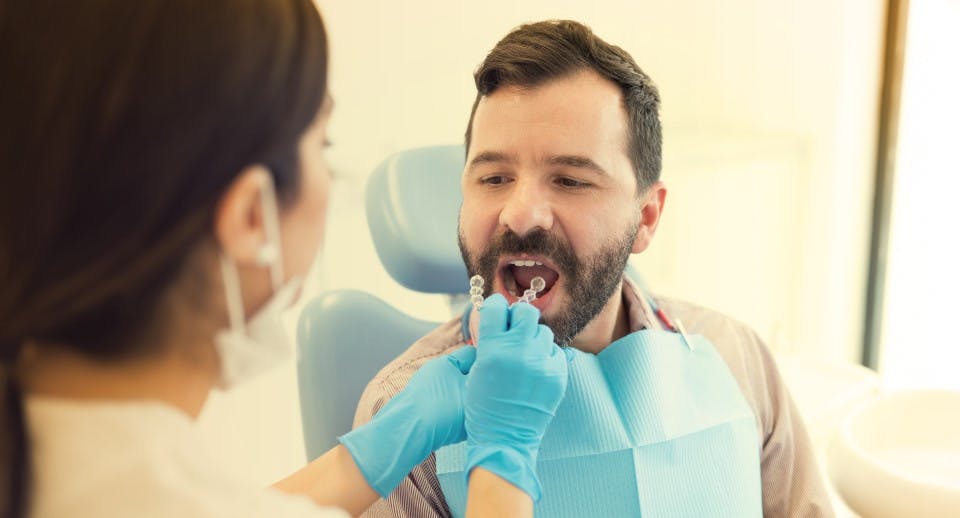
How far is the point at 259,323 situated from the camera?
24.5 inches

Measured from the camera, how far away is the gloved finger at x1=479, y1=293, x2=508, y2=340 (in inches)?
37.2

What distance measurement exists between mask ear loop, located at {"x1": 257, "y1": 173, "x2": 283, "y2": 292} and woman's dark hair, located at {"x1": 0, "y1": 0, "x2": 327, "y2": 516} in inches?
1.2

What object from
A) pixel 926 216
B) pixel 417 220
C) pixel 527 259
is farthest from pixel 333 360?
pixel 926 216

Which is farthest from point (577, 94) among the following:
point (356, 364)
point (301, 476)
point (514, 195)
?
point (301, 476)

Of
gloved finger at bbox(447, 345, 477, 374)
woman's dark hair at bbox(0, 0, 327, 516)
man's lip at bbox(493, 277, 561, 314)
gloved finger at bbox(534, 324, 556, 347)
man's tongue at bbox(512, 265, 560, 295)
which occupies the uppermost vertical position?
woman's dark hair at bbox(0, 0, 327, 516)

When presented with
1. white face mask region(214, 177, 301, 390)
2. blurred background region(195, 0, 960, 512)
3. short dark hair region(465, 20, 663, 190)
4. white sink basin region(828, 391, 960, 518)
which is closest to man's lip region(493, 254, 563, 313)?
short dark hair region(465, 20, 663, 190)

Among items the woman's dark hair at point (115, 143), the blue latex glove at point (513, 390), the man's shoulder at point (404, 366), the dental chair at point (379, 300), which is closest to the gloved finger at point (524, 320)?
the blue latex glove at point (513, 390)

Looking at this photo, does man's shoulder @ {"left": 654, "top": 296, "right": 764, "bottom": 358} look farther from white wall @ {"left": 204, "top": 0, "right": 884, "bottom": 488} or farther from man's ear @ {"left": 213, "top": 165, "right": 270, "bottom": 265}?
man's ear @ {"left": 213, "top": 165, "right": 270, "bottom": 265}

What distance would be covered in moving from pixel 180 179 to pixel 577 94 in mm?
778

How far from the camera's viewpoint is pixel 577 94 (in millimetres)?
1146

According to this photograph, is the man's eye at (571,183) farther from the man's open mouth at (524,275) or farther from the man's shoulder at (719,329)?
the man's shoulder at (719,329)

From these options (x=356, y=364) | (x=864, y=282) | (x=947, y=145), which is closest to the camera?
(x=356, y=364)

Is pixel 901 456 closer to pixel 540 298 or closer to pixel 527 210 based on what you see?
pixel 540 298

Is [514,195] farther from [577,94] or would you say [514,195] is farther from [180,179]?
[180,179]
